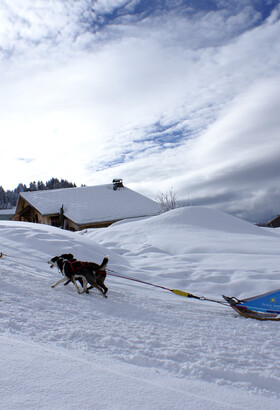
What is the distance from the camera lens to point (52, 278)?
6516 millimetres

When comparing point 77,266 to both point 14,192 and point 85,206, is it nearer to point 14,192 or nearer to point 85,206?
point 85,206

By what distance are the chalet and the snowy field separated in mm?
21697

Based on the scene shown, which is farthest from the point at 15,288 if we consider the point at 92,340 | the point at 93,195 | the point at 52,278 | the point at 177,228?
the point at 93,195

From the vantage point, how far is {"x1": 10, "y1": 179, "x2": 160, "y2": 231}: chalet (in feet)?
101

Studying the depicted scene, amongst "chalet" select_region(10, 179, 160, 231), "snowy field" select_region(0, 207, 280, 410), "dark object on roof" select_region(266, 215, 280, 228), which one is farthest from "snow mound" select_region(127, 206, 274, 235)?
"dark object on roof" select_region(266, 215, 280, 228)

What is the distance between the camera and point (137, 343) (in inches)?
130

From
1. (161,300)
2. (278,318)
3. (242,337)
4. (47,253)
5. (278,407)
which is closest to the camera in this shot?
(278,407)

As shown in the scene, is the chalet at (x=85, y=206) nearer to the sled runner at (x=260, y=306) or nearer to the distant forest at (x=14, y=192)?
the sled runner at (x=260, y=306)

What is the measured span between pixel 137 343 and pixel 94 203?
30.5 m

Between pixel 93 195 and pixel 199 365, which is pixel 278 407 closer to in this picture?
pixel 199 365

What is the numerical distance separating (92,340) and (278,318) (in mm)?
3184

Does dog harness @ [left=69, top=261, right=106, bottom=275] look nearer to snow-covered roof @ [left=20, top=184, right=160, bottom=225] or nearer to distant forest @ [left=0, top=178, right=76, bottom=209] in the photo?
snow-covered roof @ [left=20, top=184, right=160, bottom=225]

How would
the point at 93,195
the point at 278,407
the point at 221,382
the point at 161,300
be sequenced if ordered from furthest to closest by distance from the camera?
the point at 93,195
the point at 161,300
the point at 221,382
the point at 278,407

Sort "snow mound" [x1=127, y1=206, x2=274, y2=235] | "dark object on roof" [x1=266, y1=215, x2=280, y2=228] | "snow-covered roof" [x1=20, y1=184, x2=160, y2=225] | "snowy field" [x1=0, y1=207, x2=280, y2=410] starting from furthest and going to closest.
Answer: "dark object on roof" [x1=266, y1=215, x2=280, y2=228] → "snow-covered roof" [x1=20, y1=184, x2=160, y2=225] → "snow mound" [x1=127, y1=206, x2=274, y2=235] → "snowy field" [x1=0, y1=207, x2=280, y2=410]
